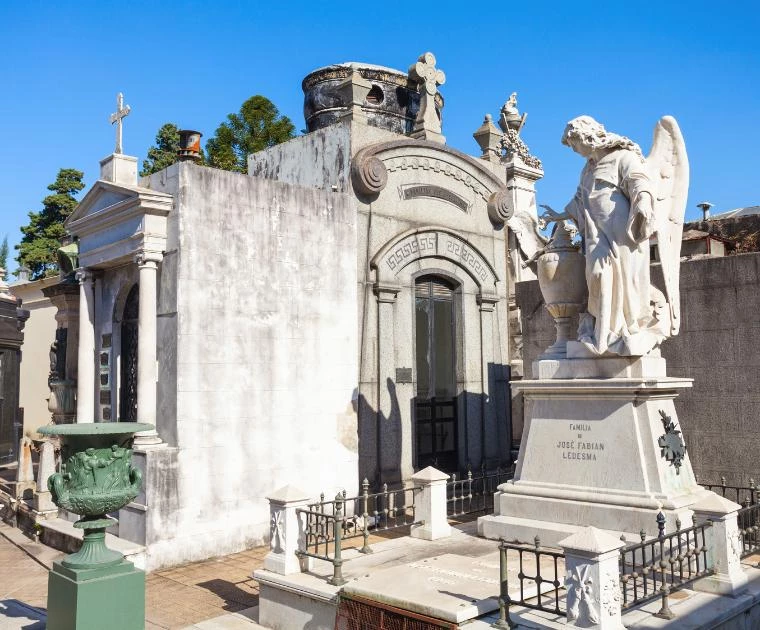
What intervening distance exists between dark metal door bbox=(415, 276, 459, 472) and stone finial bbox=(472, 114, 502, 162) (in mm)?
3300

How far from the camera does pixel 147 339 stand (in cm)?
1036

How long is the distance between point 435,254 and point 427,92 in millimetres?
3125

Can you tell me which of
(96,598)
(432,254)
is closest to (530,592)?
(96,598)

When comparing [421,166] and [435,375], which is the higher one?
[421,166]

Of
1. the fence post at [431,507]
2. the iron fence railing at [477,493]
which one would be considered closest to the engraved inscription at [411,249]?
the iron fence railing at [477,493]

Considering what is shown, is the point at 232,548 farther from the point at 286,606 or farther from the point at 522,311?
the point at 522,311

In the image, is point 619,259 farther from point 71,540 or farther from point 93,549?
point 71,540

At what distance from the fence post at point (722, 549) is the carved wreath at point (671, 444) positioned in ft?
2.82

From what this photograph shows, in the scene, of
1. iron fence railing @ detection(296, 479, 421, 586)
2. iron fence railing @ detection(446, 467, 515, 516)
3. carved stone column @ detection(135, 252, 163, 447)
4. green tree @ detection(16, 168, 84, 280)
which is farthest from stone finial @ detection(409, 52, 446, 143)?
green tree @ detection(16, 168, 84, 280)

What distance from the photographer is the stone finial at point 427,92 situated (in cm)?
1380

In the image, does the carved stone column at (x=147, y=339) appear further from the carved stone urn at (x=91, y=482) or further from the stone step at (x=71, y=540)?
the carved stone urn at (x=91, y=482)

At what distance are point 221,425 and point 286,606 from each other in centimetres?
370

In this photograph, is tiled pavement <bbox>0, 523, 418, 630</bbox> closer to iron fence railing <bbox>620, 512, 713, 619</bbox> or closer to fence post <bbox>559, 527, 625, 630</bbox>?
fence post <bbox>559, 527, 625, 630</bbox>

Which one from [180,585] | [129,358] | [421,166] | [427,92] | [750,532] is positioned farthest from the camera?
[427,92]
